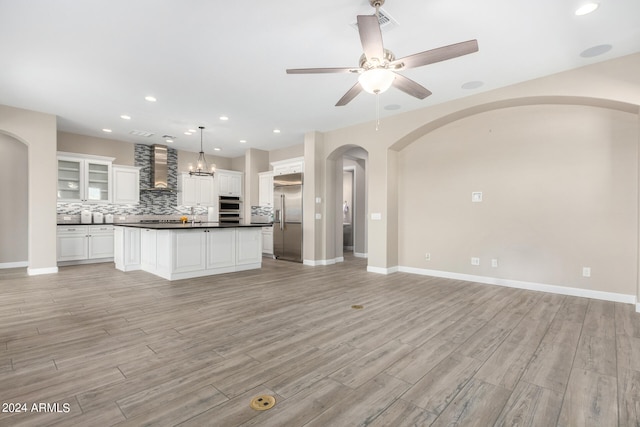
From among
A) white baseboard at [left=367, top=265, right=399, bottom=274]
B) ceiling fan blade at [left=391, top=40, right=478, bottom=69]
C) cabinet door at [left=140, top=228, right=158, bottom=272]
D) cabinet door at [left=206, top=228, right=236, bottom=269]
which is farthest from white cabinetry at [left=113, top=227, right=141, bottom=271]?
ceiling fan blade at [left=391, top=40, right=478, bottom=69]

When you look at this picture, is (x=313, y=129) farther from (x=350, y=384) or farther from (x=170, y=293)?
(x=350, y=384)

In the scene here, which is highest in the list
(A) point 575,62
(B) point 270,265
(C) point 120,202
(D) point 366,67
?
(A) point 575,62

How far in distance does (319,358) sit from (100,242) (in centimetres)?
701

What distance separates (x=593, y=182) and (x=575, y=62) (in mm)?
1608

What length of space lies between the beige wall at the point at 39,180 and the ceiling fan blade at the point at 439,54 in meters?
6.43

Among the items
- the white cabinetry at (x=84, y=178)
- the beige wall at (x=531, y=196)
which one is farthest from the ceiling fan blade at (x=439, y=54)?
the white cabinetry at (x=84, y=178)

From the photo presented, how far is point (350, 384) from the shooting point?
6.64 feet

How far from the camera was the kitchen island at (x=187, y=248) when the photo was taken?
516 centimetres

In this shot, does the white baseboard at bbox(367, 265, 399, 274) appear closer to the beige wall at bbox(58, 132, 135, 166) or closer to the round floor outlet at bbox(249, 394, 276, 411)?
the round floor outlet at bbox(249, 394, 276, 411)

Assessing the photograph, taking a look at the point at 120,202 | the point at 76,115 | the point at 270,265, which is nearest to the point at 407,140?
the point at 270,265

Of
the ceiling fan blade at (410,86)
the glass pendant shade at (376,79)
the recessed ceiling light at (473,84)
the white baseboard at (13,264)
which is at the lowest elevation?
the white baseboard at (13,264)

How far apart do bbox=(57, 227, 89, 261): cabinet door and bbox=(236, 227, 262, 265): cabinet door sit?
150 inches

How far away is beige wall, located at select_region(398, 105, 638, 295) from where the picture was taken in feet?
13.1

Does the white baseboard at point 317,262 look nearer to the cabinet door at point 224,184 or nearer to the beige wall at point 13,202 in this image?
the cabinet door at point 224,184
